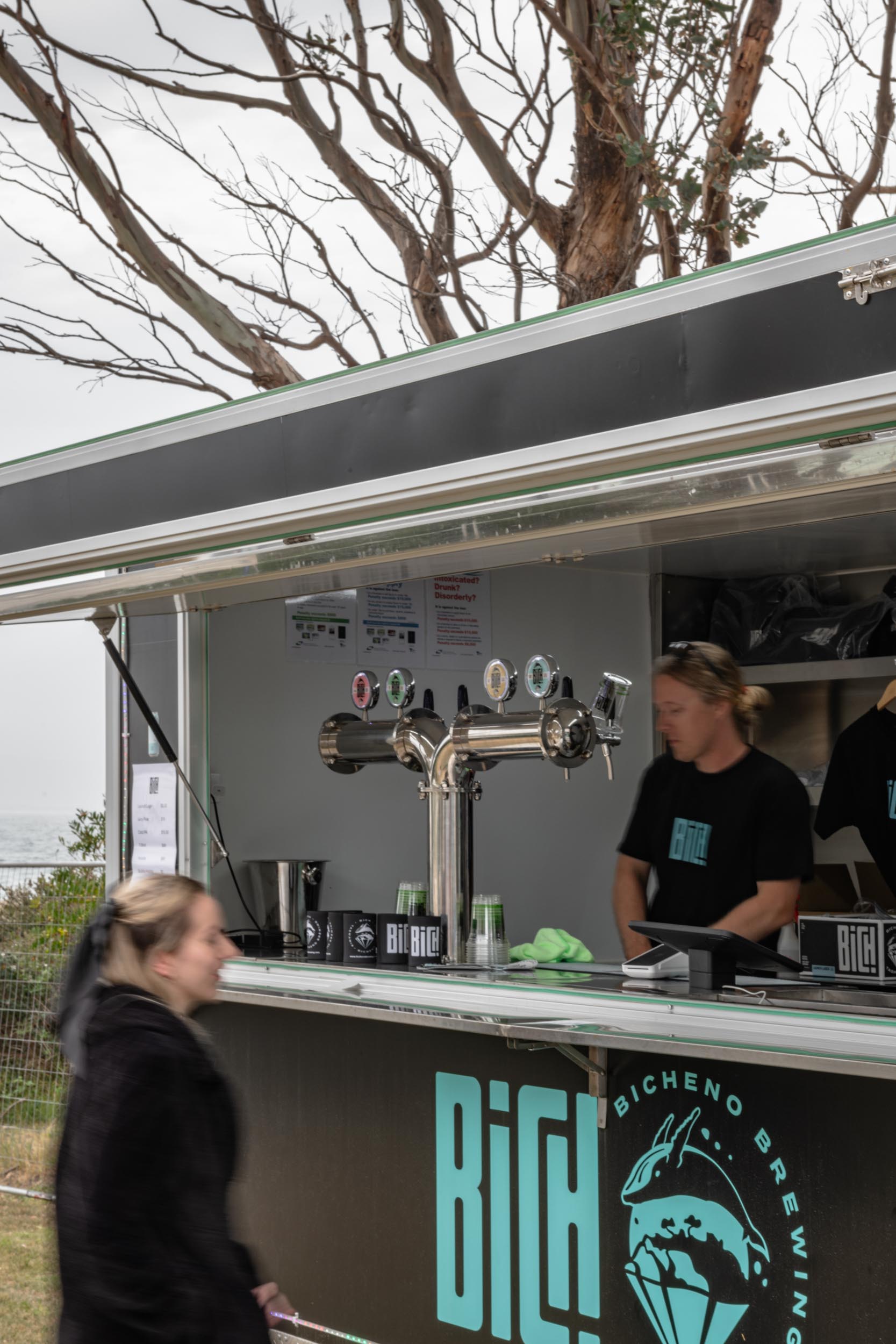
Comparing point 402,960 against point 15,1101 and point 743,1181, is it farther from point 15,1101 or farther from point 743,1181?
point 15,1101

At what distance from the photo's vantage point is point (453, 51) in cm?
910

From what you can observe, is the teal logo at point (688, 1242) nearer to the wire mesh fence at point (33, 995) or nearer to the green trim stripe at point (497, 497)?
the green trim stripe at point (497, 497)

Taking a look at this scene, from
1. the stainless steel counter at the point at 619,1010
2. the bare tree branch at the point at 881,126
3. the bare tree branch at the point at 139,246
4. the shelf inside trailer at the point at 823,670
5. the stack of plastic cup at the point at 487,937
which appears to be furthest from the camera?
the bare tree branch at the point at 139,246

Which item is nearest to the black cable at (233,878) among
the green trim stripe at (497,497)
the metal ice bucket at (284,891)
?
the metal ice bucket at (284,891)

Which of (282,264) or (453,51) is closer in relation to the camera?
(453,51)

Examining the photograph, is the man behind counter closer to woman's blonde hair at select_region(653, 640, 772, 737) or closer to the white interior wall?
woman's blonde hair at select_region(653, 640, 772, 737)

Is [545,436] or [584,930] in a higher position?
[545,436]

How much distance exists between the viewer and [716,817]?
3.99 m

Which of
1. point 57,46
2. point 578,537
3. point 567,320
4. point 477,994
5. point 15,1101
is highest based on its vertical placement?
point 57,46

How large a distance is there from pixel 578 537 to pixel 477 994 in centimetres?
96

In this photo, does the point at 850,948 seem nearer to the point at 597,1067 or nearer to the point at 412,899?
the point at 597,1067

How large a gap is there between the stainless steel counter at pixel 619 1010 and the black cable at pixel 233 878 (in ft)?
1.71

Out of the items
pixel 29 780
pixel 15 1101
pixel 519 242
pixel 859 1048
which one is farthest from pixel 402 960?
pixel 29 780

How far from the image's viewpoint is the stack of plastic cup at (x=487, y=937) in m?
3.50
